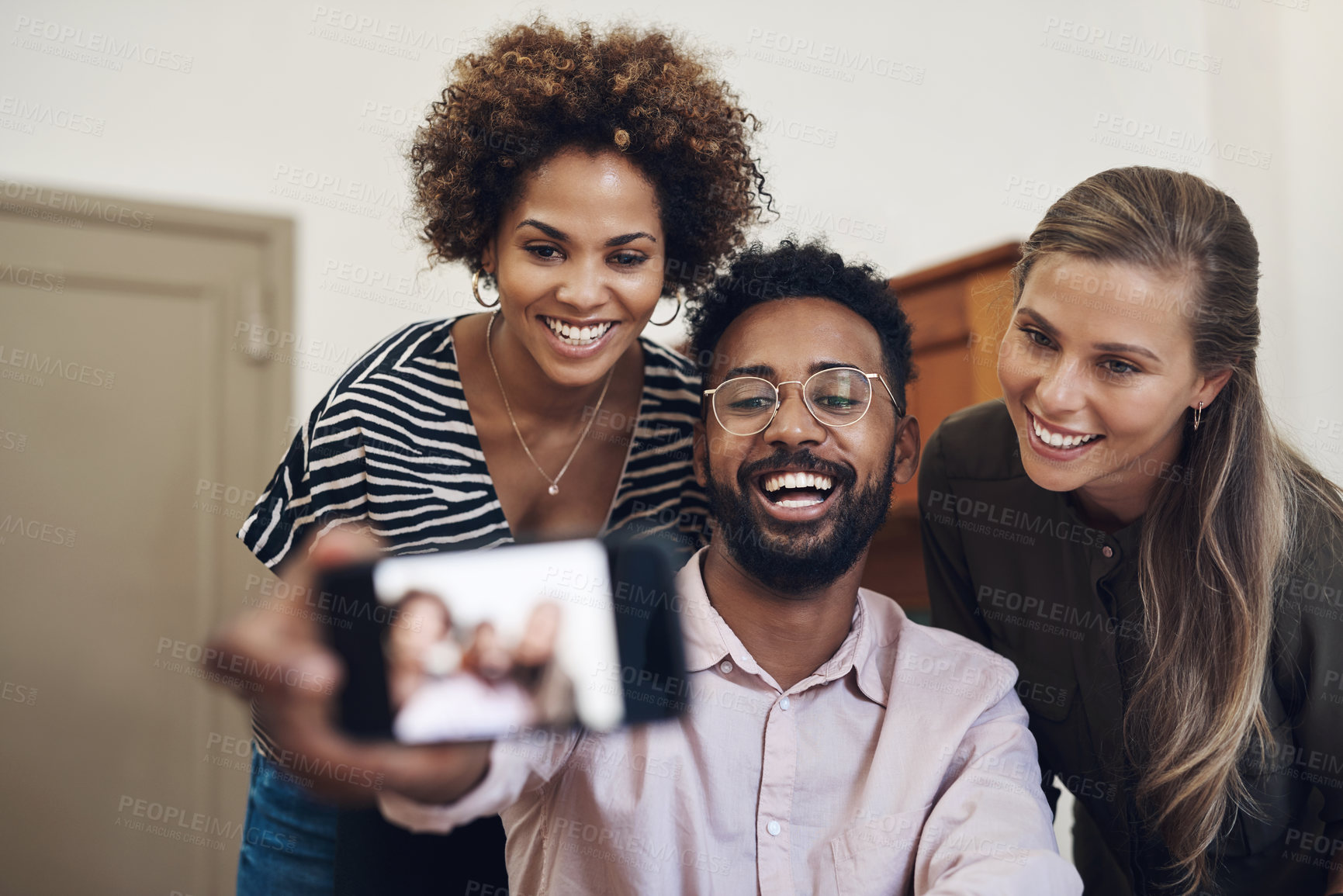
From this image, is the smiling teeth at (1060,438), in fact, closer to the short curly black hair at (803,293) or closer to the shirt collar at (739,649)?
the short curly black hair at (803,293)

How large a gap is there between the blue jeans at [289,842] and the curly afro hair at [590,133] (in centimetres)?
105

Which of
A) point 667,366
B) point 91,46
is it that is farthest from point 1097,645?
point 91,46

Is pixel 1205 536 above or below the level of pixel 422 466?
below

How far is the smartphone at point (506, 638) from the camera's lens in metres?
1.21

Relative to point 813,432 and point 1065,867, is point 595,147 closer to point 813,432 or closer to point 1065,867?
point 813,432

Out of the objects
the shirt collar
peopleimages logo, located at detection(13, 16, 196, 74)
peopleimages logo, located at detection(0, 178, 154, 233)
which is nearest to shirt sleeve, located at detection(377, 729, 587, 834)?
the shirt collar

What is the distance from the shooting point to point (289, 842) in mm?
1911

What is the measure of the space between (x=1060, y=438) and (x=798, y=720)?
1.86 ft

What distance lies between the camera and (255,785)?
1.99 metres

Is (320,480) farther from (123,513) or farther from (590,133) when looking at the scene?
(123,513)

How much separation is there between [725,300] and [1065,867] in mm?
1009

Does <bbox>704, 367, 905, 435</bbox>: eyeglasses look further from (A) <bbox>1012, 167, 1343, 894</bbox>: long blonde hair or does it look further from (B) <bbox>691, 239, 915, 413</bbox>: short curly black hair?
(A) <bbox>1012, 167, 1343, 894</bbox>: long blonde hair

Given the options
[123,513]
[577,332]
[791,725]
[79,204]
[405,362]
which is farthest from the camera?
[123,513]

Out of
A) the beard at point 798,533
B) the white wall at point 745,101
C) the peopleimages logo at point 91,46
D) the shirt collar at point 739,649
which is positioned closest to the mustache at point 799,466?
the beard at point 798,533
